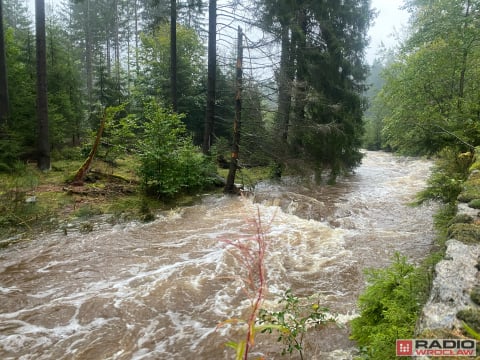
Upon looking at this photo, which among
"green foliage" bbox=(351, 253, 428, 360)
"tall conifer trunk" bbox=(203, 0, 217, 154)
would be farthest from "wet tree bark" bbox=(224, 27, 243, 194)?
"green foliage" bbox=(351, 253, 428, 360)

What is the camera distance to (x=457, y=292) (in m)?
2.32

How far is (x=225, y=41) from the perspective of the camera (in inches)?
431

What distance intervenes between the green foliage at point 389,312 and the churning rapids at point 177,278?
A: 0.43 meters

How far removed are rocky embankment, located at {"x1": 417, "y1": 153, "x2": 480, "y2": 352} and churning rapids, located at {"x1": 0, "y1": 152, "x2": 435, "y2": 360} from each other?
1310mm

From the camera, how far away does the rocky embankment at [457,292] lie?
6.51 ft

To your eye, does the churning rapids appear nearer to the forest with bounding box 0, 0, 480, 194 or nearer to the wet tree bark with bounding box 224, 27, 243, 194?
the wet tree bark with bounding box 224, 27, 243, 194

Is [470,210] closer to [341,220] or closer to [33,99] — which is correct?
[341,220]

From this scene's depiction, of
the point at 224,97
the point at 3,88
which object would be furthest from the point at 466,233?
the point at 3,88

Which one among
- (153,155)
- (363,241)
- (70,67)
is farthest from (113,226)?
(70,67)

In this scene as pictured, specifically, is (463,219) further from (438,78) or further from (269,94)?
(438,78)

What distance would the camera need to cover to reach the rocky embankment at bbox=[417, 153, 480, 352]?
1.98m
